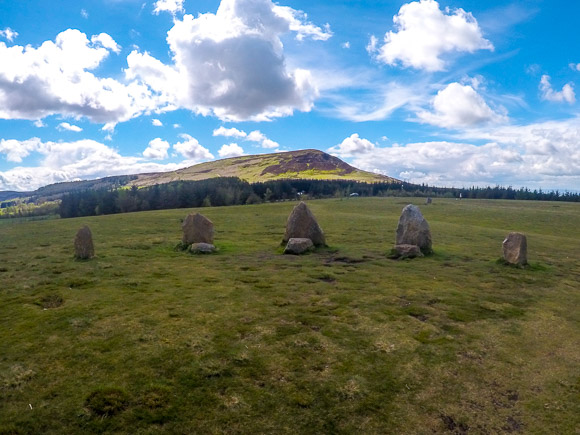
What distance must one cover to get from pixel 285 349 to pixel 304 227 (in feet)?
50.3

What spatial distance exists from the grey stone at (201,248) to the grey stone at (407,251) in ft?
37.6

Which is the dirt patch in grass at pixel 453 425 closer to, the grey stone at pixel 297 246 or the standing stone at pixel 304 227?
the grey stone at pixel 297 246

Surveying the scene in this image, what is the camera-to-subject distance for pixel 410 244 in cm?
2370

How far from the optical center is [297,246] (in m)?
23.1

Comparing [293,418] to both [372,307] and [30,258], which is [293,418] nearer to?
[372,307]

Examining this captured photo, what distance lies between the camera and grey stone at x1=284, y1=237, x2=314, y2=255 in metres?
23.0

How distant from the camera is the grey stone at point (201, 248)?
2327cm

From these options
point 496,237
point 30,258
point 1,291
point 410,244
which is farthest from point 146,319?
point 496,237

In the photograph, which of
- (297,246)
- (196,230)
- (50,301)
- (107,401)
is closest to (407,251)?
(297,246)

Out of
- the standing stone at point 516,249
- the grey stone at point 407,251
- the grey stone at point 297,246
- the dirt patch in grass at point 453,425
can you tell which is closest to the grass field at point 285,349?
the dirt patch in grass at point 453,425

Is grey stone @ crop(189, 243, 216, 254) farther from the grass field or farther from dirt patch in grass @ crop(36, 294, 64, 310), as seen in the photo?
dirt patch in grass @ crop(36, 294, 64, 310)

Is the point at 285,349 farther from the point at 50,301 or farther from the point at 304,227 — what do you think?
the point at 304,227

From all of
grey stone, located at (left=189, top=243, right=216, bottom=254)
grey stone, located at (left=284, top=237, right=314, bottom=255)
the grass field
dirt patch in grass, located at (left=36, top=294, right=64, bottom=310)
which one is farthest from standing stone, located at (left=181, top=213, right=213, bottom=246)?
dirt patch in grass, located at (left=36, top=294, right=64, bottom=310)

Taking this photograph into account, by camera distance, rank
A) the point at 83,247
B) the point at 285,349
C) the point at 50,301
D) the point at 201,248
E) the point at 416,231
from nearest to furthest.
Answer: the point at 285,349 → the point at 50,301 → the point at 83,247 → the point at 201,248 → the point at 416,231
